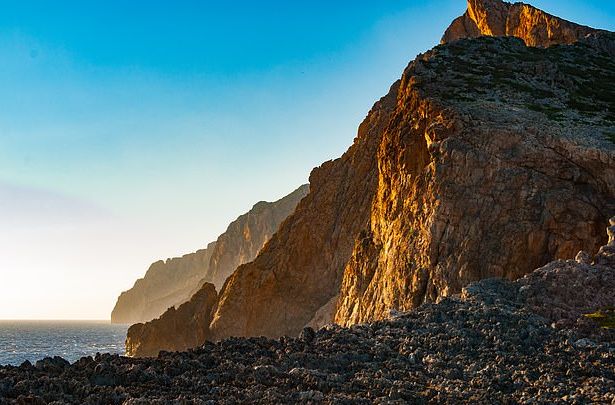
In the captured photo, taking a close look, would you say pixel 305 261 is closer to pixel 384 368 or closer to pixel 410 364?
pixel 410 364

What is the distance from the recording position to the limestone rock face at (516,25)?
85812 millimetres

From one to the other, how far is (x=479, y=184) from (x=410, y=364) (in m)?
21.4

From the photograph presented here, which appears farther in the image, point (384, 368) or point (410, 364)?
point (410, 364)

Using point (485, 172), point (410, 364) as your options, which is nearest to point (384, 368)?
point (410, 364)

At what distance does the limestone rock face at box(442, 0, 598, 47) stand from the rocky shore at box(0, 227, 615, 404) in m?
64.1

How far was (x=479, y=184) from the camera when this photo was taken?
39.9 m

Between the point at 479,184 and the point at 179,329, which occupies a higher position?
the point at 479,184

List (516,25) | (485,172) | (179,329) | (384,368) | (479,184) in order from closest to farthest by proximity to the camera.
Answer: (384,368)
(479,184)
(485,172)
(179,329)
(516,25)

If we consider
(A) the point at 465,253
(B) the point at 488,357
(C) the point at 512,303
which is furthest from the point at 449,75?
(B) the point at 488,357

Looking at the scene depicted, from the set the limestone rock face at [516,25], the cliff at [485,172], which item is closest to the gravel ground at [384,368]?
the cliff at [485,172]

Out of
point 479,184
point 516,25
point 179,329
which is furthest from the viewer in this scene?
point 516,25

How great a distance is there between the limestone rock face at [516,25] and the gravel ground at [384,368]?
6659cm

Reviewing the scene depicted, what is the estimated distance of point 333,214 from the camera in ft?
282

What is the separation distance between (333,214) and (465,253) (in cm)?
4879
